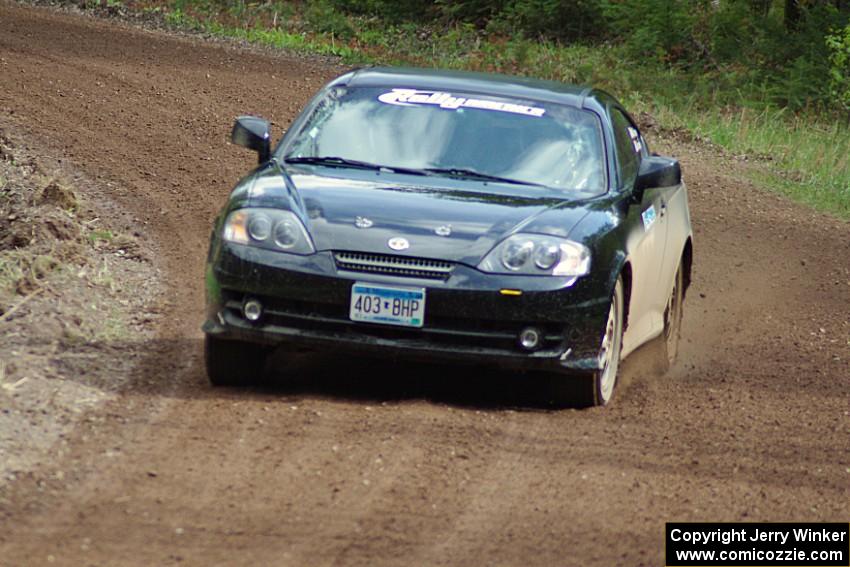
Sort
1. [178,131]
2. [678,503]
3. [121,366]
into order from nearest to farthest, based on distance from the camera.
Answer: [678,503], [121,366], [178,131]

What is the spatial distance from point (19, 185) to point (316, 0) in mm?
17502

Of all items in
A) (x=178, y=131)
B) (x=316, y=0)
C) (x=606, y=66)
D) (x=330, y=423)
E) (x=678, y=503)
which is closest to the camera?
(x=678, y=503)

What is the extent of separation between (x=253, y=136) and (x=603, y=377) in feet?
7.31

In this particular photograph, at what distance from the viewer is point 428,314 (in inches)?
276

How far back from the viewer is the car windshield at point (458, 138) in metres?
8.02

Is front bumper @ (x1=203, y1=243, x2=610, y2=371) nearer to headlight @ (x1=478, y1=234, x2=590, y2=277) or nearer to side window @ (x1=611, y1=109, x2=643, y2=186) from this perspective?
headlight @ (x1=478, y1=234, x2=590, y2=277)

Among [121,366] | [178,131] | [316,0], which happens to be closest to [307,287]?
[121,366]

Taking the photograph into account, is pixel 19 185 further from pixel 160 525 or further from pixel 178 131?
pixel 160 525

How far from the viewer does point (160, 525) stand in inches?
203

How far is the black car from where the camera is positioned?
7.01 m

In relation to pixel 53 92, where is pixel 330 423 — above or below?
above

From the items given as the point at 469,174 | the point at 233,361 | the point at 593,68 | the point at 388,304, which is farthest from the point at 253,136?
the point at 593,68

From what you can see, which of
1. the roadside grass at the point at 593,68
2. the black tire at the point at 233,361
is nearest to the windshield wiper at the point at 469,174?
the black tire at the point at 233,361

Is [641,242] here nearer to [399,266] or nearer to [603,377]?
[603,377]
